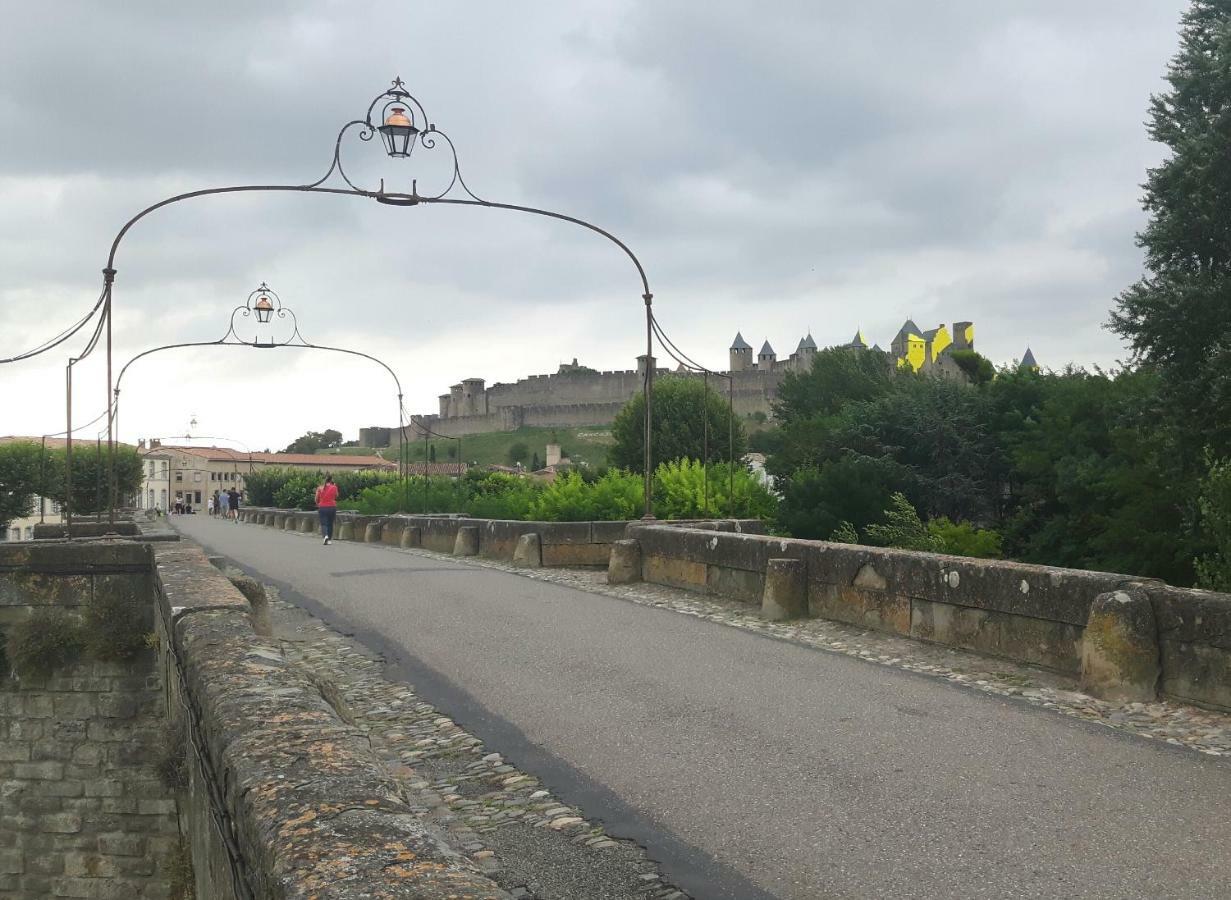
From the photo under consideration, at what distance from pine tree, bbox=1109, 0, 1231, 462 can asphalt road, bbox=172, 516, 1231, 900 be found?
784cm

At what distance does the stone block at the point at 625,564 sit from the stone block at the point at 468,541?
601cm

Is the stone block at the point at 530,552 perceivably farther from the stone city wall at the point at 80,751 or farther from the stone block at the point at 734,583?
the stone city wall at the point at 80,751

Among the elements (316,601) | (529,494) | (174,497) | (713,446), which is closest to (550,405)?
(174,497)

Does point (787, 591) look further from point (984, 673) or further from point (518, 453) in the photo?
point (518, 453)

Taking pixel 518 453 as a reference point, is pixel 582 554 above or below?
below

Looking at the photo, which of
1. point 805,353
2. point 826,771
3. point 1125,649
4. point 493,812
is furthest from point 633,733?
point 805,353

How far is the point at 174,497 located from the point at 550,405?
1672 inches

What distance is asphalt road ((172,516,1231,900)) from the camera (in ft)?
13.1

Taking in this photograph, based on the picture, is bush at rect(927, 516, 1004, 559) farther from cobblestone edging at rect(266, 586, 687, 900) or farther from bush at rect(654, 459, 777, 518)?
cobblestone edging at rect(266, 586, 687, 900)

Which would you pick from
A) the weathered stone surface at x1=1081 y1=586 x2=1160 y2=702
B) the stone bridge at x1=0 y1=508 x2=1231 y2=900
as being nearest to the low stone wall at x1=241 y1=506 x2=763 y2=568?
the stone bridge at x1=0 y1=508 x2=1231 y2=900

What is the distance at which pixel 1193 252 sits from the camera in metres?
14.8

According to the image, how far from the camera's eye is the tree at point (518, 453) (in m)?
116

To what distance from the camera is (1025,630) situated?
25.1 feet

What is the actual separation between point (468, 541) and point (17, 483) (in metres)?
55.4
